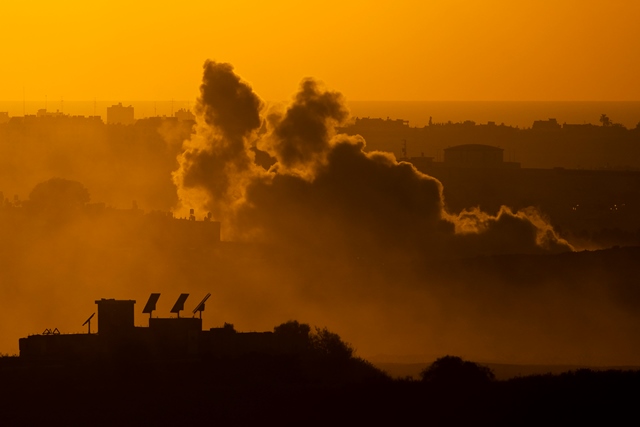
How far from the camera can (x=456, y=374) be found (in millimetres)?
58250

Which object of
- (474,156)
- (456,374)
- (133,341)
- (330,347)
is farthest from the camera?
(474,156)

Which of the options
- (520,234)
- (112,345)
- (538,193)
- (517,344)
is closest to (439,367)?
(112,345)

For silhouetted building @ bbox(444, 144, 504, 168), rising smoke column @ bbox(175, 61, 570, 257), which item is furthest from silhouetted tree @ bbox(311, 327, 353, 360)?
silhouetted building @ bbox(444, 144, 504, 168)

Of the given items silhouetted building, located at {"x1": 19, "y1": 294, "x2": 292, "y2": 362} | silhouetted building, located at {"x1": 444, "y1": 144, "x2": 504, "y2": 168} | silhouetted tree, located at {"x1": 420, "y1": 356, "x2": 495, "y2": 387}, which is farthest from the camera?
silhouetted building, located at {"x1": 444, "y1": 144, "x2": 504, "y2": 168}

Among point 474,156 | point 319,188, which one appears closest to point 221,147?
point 319,188

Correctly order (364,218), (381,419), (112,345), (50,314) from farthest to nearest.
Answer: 1. (364,218)
2. (50,314)
3. (112,345)
4. (381,419)

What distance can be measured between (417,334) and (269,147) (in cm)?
2412

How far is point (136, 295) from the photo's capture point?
106438 millimetres

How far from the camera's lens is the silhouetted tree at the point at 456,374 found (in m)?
56.1

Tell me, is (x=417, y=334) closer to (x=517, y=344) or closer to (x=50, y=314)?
(x=517, y=344)

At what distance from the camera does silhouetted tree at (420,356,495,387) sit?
56138mm

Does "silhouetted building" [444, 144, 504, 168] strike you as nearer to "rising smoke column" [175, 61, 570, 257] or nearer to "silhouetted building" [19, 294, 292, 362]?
→ "rising smoke column" [175, 61, 570, 257]

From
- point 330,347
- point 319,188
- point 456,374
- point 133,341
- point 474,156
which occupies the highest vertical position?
point 474,156

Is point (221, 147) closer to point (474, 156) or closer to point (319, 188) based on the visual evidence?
point (319, 188)
